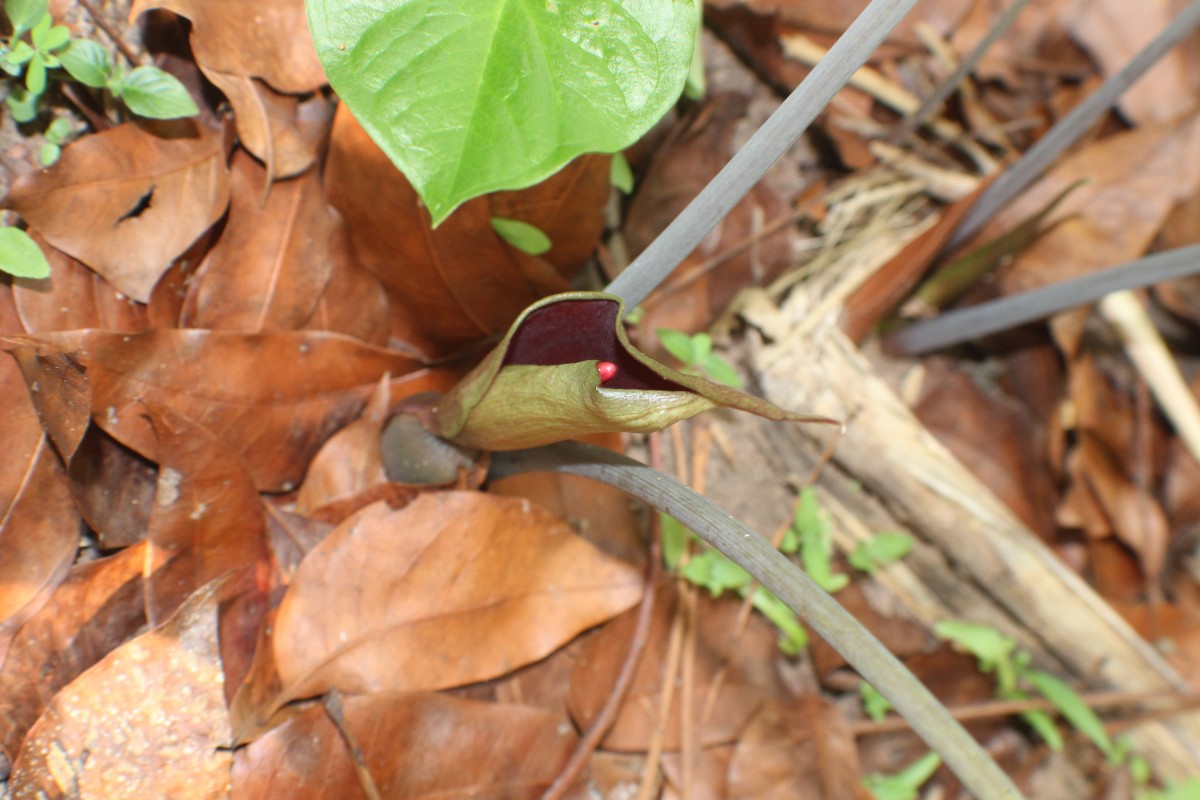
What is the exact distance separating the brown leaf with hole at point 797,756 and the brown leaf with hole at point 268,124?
1027mm

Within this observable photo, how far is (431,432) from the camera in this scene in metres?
1.03

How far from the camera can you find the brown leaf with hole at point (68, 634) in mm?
818

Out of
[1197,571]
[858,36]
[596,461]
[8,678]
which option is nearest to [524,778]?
[596,461]

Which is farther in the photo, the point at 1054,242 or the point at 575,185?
the point at 1054,242

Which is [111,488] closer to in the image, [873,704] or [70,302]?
[70,302]

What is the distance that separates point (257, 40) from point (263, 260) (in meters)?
0.26

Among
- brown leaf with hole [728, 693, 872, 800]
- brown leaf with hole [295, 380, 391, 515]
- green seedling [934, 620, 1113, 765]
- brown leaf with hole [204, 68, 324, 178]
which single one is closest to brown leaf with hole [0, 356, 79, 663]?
brown leaf with hole [295, 380, 391, 515]

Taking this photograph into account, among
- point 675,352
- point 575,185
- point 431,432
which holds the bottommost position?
point 431,432

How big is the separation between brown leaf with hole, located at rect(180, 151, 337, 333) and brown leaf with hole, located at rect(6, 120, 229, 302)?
0.04 meters

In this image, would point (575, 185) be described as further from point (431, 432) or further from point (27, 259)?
point (27, 259)

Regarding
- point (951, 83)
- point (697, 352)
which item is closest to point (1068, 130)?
point (951, 83)

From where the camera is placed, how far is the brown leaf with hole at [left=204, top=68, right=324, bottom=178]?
1.01 m

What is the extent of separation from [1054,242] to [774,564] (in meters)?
1.19

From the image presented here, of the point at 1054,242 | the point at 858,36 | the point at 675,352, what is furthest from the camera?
the point at 1054,242
